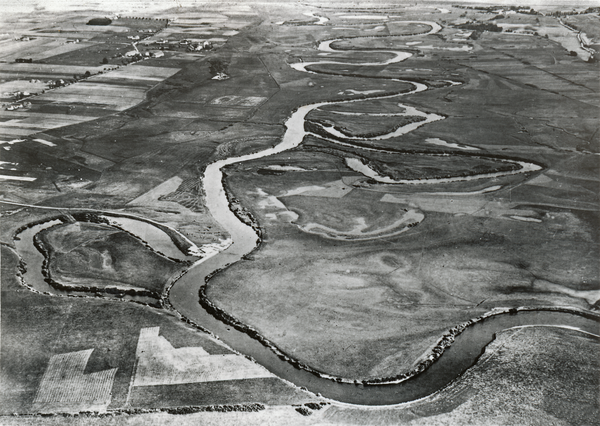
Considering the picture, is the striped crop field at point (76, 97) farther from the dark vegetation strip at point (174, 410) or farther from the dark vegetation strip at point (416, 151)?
the dark vegetation strip at point (174, 410)

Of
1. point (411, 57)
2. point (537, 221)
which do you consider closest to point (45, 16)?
point (411, 57)

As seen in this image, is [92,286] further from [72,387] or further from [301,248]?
[301,248]

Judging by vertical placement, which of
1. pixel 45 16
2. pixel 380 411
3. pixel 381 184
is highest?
pixel 45 16

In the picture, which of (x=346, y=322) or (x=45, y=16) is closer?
(x=346, y=322)

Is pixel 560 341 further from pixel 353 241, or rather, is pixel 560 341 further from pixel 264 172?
pixel 264 172

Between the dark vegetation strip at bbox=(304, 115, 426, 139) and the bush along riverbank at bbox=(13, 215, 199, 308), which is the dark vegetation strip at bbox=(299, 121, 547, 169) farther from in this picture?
the bush along riverbank at bbox=(13, 215, 199, 308)

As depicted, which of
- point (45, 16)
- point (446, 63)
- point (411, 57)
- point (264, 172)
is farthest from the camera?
point (45, 16)

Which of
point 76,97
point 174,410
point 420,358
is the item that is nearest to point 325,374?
point 420,358

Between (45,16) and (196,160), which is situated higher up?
(45,16)

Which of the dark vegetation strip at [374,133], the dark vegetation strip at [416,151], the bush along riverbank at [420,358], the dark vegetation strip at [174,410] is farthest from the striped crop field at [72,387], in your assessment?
the dark vegetation strip at [374,133]
